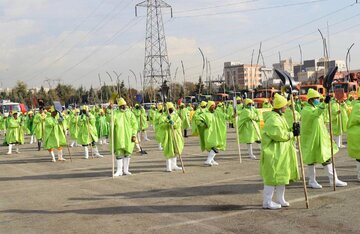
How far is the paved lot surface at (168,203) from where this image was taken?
22.9 ft

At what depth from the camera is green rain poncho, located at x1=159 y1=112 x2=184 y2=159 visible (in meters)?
12.6

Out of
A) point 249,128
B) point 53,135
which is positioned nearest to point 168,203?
point 249,128

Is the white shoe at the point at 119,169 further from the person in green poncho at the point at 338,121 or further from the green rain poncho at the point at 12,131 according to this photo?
the green rain poncho at the point at 12,131

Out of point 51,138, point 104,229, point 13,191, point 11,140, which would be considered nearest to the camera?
point 104,229

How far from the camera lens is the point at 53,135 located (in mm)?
16719

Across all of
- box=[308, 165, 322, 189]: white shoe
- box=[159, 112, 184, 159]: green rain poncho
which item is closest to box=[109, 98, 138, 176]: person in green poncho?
box=[159, 112, 184, 159]: green rain poncho

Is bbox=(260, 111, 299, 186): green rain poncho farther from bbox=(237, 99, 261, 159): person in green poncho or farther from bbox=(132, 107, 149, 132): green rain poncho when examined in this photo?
bbox=(132, 107, 149, 132): green rain poncho

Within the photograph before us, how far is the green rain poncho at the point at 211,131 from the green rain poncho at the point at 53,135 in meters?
6.04

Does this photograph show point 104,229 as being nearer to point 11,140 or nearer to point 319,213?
point 319,213

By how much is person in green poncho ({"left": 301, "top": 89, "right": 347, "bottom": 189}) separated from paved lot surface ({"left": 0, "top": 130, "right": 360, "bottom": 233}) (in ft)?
1.11

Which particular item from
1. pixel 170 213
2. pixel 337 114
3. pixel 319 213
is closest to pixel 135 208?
pixel 170 213

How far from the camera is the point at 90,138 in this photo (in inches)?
689

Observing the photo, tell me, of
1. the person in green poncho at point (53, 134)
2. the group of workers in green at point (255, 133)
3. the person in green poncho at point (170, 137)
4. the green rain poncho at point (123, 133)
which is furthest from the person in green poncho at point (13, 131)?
the person in green poncho at point (170, 137)

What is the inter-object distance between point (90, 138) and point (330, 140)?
35.1 feet
